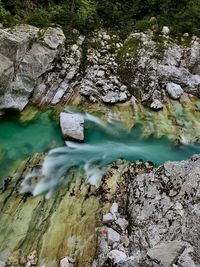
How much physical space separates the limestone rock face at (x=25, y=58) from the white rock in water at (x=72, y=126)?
1520mm

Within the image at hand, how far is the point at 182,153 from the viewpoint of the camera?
10.2 m

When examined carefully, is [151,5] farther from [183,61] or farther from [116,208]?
[116,208]

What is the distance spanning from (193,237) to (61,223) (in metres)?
2.60

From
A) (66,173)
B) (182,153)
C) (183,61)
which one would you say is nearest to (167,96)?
(183,61)

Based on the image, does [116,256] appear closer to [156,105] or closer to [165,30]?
[156,105]

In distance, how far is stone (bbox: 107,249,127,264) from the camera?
663cm

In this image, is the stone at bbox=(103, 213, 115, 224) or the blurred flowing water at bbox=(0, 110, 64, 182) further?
the blurred flowing water at bbox=(0, 110, 64, 182)

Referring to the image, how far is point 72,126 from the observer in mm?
10242

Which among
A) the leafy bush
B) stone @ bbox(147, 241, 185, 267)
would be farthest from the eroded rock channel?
the leafy bush

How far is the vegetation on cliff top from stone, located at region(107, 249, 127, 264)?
7826mm

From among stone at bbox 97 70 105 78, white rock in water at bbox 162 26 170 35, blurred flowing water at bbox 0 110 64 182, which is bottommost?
blurred flowing water at bbox 0 110 64 182

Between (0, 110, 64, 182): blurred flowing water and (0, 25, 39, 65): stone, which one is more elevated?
(0, 25, 39, 65): stone

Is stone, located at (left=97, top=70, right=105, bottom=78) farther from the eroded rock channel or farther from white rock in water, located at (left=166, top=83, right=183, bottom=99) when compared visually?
white rock in water, located at (left=166, top=83, right=183, bottom=99)

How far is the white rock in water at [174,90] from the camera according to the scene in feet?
39.7
